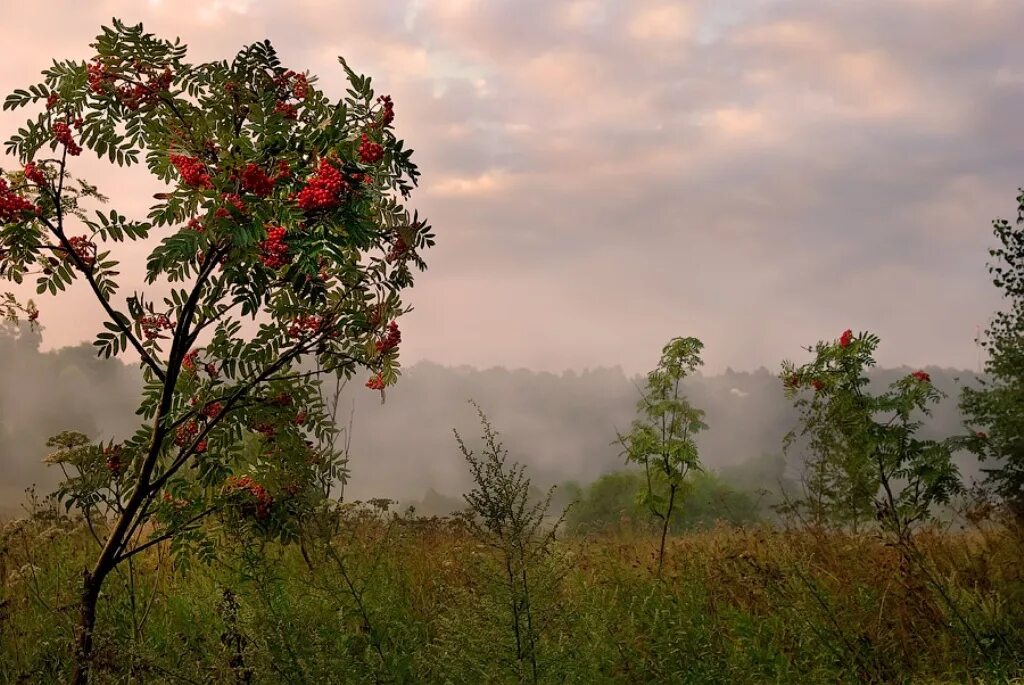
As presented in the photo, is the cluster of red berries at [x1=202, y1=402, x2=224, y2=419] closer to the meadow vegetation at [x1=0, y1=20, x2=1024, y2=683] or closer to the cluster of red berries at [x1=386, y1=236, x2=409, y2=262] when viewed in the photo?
the meadow vegetation at [x1=0, y1=20, x2=1024, y2=683]

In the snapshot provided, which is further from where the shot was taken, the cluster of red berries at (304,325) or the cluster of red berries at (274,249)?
the cluster of red berries at (304,325)

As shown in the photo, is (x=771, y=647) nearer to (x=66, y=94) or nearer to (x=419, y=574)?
(x=419, y=574)

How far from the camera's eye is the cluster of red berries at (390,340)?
4402 millimetres

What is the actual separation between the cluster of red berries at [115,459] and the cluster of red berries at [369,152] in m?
2.22

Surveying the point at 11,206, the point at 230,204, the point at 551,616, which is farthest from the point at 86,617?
the point at 551,616

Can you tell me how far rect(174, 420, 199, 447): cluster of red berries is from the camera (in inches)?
173

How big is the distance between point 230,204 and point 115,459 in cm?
191

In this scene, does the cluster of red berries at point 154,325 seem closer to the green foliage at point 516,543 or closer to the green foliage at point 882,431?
the green foliage at point 516,543

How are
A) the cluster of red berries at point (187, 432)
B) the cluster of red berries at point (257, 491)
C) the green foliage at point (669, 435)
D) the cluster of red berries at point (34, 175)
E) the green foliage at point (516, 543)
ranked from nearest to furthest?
the green foliage at point (516, 543), the cluster of red berries at point (34, 175), the cluster of red berries at point (187, 432), the cluster of red berries at point (257, 491), the green foliage at point (669, 435)

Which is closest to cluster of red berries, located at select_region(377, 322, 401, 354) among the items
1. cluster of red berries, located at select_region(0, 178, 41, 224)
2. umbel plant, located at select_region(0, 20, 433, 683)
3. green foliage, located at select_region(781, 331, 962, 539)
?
umbel plant, located at select_region(0, 20, 433, 683)

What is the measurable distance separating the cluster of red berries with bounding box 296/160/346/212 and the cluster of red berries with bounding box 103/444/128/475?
200 cm

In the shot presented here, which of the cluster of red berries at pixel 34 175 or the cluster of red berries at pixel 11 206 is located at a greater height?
the cluster of red berries at pixel 34 175

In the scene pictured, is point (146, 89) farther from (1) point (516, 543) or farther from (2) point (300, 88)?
(1) point (516, 543)

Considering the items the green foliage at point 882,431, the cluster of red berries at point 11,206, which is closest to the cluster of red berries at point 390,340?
the cluster of red berries at point 11,206
